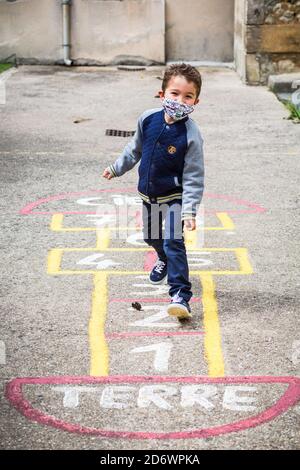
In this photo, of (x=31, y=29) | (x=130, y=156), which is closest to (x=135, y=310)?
(x=130, y=156)

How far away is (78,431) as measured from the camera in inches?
171

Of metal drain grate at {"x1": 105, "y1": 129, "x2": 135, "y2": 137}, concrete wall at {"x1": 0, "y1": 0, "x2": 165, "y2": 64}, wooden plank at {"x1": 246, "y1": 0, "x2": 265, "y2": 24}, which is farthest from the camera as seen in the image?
concrete wall at {"x1": 0, "y1": 0, "x2": 165, "y2": 64}

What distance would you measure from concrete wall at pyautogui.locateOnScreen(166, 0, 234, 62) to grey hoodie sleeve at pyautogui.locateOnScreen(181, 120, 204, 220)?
11.3m

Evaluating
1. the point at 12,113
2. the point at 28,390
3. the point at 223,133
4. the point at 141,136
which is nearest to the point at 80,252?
the point at 141,136

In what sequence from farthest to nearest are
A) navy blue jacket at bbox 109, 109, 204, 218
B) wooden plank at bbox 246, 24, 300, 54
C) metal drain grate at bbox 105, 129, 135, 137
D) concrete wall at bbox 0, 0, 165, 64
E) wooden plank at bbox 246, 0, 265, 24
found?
concrete wall at bbox 0, 0, 165, 64 → wooden plank at bbox 246, 24, 300, 54 → wooden plank at bbox 246, 0, 265, 24 → metal drain grate at bbox 105, 129, 135, 137 → navy blue jacket at bbox 109, 109, 204, 218

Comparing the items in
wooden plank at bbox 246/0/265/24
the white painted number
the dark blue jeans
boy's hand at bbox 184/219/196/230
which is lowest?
wooden plank at bbox 246/0/265/24

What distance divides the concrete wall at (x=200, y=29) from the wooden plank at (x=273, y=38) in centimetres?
209

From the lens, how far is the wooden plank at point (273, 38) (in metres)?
14.6

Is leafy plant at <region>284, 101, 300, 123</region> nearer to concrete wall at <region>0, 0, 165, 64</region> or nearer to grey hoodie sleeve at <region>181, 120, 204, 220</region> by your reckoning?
concrete wall at <region>0, 0, 165, 64</region>

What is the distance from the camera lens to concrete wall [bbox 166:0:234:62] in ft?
54.5

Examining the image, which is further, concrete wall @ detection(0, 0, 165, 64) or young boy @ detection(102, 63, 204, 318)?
concrete wall @ detection(0, 0, 165, 64)

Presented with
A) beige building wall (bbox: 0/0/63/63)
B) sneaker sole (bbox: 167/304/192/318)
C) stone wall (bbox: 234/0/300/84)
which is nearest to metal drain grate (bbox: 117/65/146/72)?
beige building wall (bbox: 0/0/63/63)

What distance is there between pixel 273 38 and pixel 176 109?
9.39 meters

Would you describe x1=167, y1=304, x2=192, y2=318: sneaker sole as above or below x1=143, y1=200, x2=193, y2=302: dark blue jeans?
below
